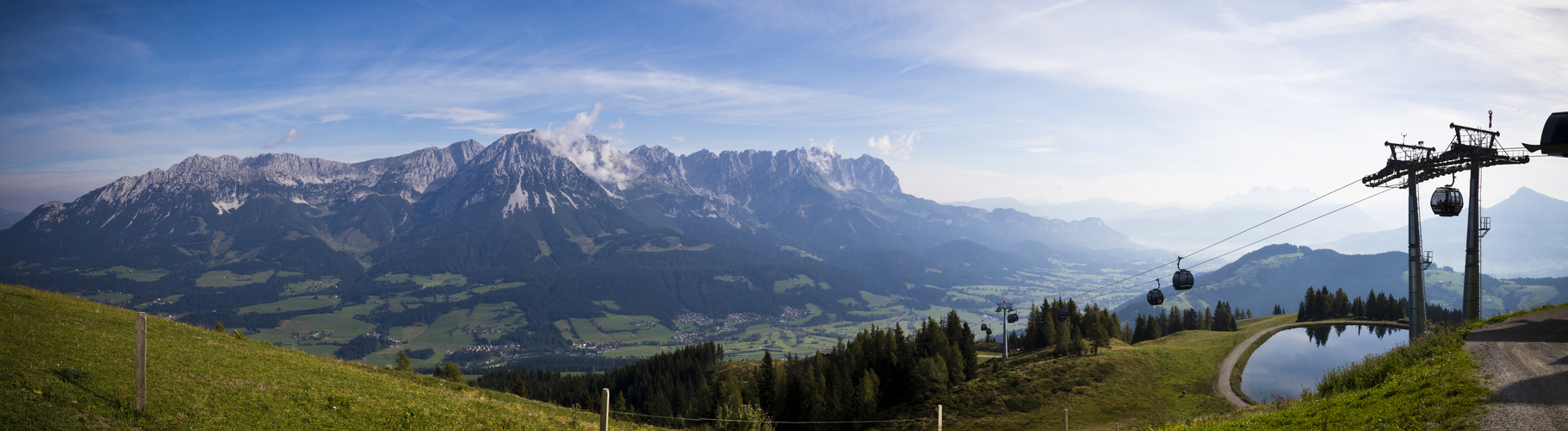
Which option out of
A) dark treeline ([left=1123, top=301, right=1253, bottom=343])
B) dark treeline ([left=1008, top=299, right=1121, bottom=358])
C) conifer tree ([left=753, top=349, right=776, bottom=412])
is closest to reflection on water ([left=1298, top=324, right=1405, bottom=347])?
dark treeline ([left=1008, top=299, right=1121, bottom=358])

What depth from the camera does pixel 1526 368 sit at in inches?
849

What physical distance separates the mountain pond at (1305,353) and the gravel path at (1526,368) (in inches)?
922

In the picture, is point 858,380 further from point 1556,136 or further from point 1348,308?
point 1348,308

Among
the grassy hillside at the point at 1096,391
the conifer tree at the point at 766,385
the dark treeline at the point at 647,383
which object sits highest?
the grassy hillside at the point at 1096,391

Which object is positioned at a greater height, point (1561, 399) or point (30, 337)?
point (30, 337)

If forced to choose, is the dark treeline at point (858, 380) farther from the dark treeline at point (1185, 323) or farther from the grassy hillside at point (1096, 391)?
the dark treeline at point (1185, 323)

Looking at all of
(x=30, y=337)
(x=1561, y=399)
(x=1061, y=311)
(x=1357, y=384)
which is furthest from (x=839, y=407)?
(x=30, y=337)

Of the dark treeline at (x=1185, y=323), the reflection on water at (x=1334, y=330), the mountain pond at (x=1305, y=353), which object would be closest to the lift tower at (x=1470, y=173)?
the mountain pond at (x=1305, y=353)

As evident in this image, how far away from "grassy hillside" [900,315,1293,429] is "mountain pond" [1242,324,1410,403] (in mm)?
3484

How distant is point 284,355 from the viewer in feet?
113

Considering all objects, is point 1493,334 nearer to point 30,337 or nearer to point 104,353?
point 104,353

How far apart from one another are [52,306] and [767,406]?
6121 cm

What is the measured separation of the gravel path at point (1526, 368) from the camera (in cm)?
1712

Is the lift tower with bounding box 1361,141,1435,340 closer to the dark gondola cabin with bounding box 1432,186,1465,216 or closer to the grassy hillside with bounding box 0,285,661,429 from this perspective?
the dark gondola cabin with bounding box 1432,186,1465,216
